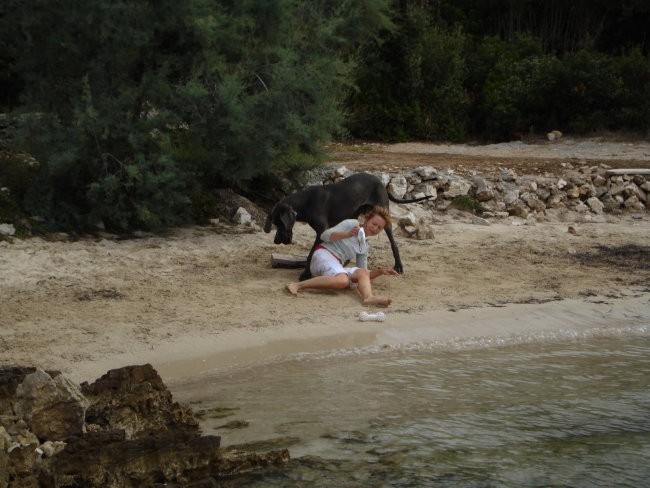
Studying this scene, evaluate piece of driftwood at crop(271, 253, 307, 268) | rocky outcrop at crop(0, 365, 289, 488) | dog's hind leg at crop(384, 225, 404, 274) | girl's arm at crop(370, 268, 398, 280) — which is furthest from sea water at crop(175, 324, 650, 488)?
piece of driftwood at crop(271, 253, 307, 268)

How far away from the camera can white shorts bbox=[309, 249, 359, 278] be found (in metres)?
9.58

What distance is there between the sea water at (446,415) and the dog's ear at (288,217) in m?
1.89

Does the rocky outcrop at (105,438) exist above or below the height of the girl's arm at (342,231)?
below

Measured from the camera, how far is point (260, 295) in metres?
9.47

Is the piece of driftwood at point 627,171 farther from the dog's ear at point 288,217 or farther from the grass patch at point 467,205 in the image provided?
the dog's ear at point 288,217

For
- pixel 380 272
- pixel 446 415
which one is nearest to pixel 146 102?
pixel 380 272

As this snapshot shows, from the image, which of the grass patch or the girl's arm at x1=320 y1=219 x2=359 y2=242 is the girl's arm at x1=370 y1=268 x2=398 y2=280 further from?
the grass patch

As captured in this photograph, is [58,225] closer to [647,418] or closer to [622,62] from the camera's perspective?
[647,418]

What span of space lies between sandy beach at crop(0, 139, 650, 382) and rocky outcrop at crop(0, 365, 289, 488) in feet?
3.89

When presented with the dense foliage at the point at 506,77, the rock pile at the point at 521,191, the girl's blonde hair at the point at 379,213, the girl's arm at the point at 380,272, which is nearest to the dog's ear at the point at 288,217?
Answer: the girl's blonde hair at the point at 379,213

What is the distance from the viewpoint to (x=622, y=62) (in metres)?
21.6

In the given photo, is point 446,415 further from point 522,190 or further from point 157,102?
point 522,190

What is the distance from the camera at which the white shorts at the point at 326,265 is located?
9.58 m

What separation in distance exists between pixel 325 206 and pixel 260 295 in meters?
1.23
